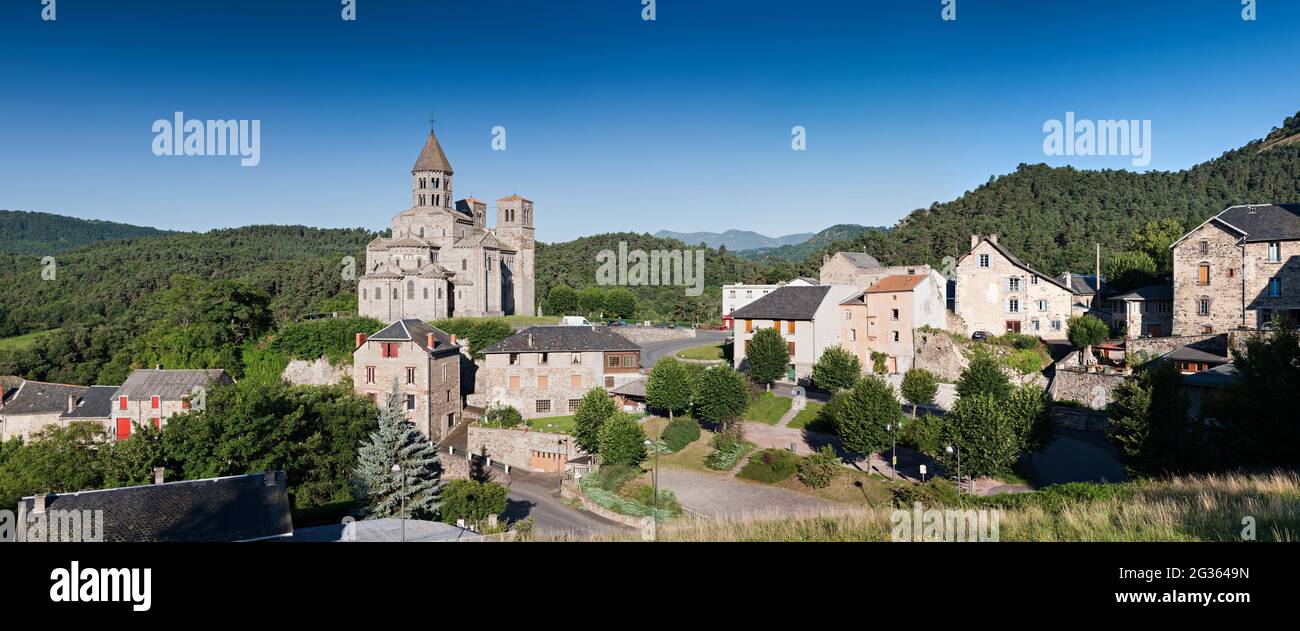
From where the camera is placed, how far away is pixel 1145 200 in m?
90.1

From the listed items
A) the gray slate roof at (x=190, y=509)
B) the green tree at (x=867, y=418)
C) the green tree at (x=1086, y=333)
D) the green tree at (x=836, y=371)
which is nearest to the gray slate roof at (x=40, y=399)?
the gray slate roof at (x=190, y=509)

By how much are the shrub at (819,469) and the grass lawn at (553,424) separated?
1321 centimetres

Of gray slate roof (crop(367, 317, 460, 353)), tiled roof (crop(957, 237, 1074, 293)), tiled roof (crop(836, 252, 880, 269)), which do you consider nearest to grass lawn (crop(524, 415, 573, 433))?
gray slate roof (crop(367, 317, 460, 353))

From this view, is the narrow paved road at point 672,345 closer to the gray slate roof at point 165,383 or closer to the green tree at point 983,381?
the green tree at point 983,381

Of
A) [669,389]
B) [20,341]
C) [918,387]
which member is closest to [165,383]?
[669,389]

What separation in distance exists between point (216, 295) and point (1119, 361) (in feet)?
189

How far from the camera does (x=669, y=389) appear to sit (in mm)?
38312

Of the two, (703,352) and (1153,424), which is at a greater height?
(703,352)

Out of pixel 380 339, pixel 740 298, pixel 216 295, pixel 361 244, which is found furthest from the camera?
pixel 361 244

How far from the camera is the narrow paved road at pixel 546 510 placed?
2758cm

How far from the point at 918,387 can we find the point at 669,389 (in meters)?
12.7

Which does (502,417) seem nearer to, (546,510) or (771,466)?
(546,510)
